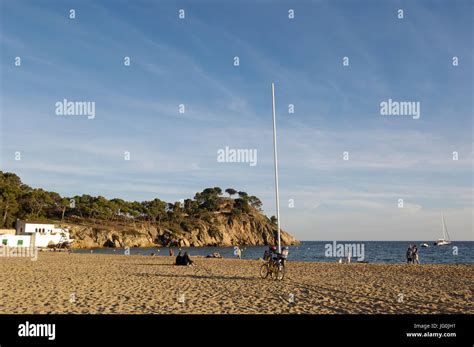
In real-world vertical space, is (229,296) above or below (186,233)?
above

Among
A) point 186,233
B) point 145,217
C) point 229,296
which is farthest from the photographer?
point 145,217

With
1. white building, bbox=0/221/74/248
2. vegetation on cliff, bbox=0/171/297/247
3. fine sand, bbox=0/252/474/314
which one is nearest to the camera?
fine sand, bbox=0/252/474/314

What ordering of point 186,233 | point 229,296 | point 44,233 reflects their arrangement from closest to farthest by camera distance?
1. point 229,296
2. point 44,233
3. point 186,233

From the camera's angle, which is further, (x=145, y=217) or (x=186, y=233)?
(x=145, y=217)

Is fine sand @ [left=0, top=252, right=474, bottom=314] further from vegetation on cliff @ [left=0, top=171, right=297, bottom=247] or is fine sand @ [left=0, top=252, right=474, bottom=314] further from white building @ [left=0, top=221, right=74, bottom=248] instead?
vegetation on cliff @ [left=0, top=171, right=297, bottom=247]

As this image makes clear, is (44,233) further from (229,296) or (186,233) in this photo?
(229,296)

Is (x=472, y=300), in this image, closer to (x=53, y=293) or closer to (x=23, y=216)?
(x=53, y=293)

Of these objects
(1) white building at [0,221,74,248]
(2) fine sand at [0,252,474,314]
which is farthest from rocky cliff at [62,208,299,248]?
(2) fine sand at [0,252,474,314]

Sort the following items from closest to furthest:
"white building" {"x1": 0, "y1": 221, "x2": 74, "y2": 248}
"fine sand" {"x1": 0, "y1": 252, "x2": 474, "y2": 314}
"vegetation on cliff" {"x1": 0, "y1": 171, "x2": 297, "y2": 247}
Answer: "fine sand" {"x1": 0, "y1": 252, "x2": 474, "y2": 314} → "white building" {"x1": 0, "y1": 221, "x2": 74, "y2": 248} → "vegetation on cliff" {"x1": 0, "y1": 171, "x2": 297, "y2": 247}

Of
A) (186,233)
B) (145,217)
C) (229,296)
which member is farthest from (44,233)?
(229,296)

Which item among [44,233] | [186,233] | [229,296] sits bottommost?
[186,233]

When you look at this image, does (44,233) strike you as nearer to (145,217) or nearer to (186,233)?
(186,233)

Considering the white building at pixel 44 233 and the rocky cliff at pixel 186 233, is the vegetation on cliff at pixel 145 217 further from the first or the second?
the white building at pixel 44 233
